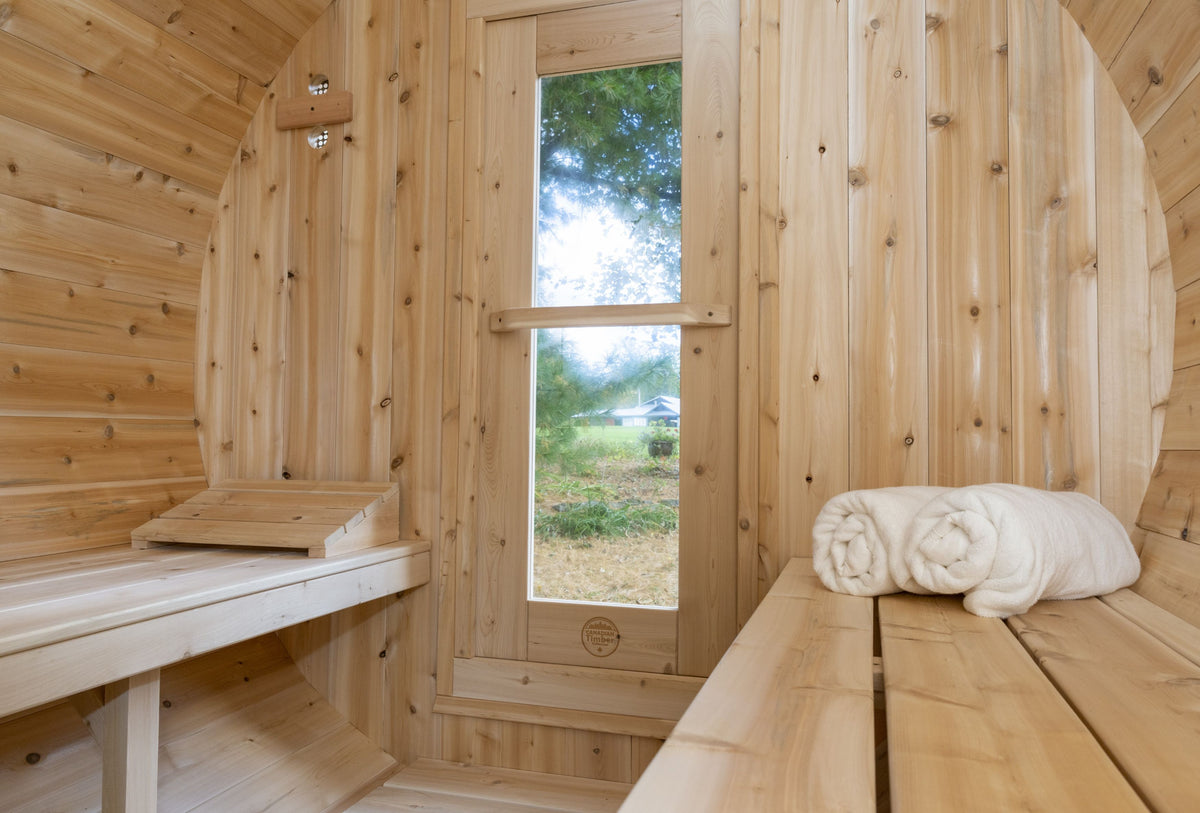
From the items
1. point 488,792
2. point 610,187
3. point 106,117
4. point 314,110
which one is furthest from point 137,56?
point 488,792

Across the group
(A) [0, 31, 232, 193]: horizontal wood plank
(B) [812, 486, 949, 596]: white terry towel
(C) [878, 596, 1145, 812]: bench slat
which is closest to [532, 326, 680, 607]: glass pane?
(B) [812, 486, 949, 596]: white terry towel

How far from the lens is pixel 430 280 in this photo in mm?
2139

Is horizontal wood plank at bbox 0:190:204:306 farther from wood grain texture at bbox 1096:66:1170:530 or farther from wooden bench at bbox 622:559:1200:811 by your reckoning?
wood grain texture at bbox 1096:66:1170:530

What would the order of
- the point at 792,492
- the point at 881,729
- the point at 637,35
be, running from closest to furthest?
the point at 881,729
the point at 792,492
the point at 637,35

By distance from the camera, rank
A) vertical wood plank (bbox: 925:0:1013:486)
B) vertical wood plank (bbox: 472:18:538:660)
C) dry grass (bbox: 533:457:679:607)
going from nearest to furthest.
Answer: vertical wood plank (bbox: 925:0:1013:486) → dry grass (bbox: 533:457:679:607) → vertical wood plank (bbox: 472:18:538:660)

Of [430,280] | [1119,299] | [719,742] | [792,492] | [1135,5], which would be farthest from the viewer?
[430,280]

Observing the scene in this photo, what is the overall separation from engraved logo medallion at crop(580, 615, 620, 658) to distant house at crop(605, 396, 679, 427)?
19.4 inches

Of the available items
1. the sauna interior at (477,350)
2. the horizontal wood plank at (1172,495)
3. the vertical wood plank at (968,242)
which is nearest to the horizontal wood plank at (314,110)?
the sauna interior at (477,350)

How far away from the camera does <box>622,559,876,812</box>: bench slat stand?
20.8 inches

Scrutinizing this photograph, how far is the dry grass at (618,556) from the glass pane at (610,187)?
441 millimetres

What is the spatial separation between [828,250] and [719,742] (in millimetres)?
1416

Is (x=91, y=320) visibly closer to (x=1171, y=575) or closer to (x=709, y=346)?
(x=709, y=346)

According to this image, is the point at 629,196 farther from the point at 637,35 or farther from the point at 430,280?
the point at 430,280

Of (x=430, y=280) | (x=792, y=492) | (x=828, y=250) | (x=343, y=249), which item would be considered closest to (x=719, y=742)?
(x=792, y=492)
